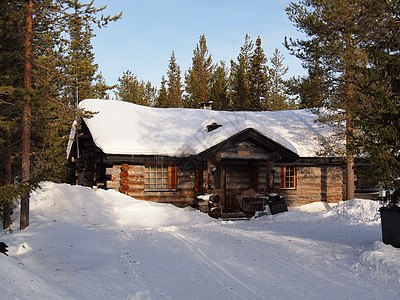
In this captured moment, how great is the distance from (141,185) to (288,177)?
29.0ft

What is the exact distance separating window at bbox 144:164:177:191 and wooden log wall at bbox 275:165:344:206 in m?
6.92

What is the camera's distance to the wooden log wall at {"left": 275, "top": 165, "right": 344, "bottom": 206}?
21.6m

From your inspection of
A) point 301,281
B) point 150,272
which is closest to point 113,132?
point 150,272

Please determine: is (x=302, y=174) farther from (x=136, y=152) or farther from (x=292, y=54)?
(x=136, y=152)

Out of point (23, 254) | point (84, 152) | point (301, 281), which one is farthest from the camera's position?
point (84, 152)

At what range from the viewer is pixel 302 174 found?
21.7 metres

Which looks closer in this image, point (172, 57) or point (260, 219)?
point (260, 219)

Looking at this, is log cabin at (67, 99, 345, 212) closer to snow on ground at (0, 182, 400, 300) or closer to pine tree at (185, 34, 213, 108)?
snow on ground at (0, 182, 400, 300)

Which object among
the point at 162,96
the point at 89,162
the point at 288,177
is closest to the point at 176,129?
the point at 89,162

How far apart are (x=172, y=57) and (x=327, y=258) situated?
1751 inches

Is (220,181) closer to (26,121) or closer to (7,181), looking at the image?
(7,181)

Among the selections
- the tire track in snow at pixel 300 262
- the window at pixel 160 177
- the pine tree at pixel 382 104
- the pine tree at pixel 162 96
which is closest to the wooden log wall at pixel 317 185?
the window at pixel 160 177

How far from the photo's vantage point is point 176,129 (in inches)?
811

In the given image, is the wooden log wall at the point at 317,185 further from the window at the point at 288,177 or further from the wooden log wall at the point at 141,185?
the wooden log wall at the point at 141,185
